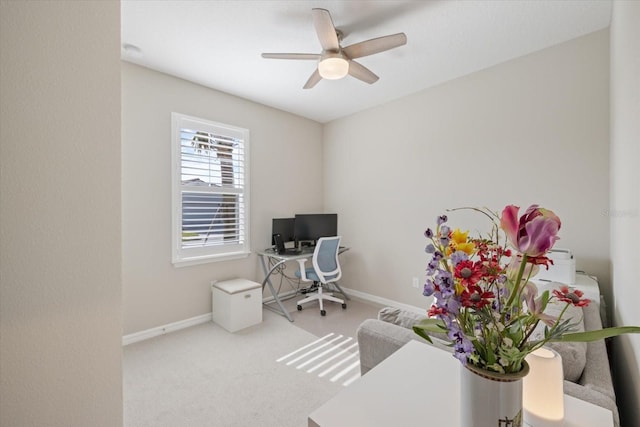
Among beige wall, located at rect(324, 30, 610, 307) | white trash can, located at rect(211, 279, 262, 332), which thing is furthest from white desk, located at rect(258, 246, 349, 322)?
beige wall, located at rect(324, 30, 610, 307)

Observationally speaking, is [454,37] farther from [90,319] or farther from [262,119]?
[90,319]

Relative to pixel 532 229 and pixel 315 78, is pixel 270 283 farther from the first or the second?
pixel 532 229

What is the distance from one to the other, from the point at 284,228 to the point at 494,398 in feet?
10.7

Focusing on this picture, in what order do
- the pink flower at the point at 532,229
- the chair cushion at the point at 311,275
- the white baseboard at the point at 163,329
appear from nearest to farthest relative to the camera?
the pink flower at the point at 532,229 → the white baseboard at the point at 163,329 → the chair cushion at the point at 311,275

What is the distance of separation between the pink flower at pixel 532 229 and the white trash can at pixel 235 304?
2.72m

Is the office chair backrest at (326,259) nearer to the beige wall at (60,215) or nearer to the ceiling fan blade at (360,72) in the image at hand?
the ceiling fan blade at (360,72)

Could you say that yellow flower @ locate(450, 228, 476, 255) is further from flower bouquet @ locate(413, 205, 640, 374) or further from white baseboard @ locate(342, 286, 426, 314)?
white baseboard @ locate(342, 286, 426, 314)

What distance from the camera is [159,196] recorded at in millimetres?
2775

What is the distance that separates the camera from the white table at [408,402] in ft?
2.36

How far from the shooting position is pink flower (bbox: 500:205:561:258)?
1.65ft

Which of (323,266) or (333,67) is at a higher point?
(333,67)

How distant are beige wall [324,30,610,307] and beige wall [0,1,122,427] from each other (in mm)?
3009

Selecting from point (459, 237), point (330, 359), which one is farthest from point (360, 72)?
point (330, 359)

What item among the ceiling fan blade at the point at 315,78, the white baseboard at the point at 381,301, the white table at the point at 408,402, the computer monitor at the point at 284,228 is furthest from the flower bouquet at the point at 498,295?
the computer monitor at the point at 284,228
